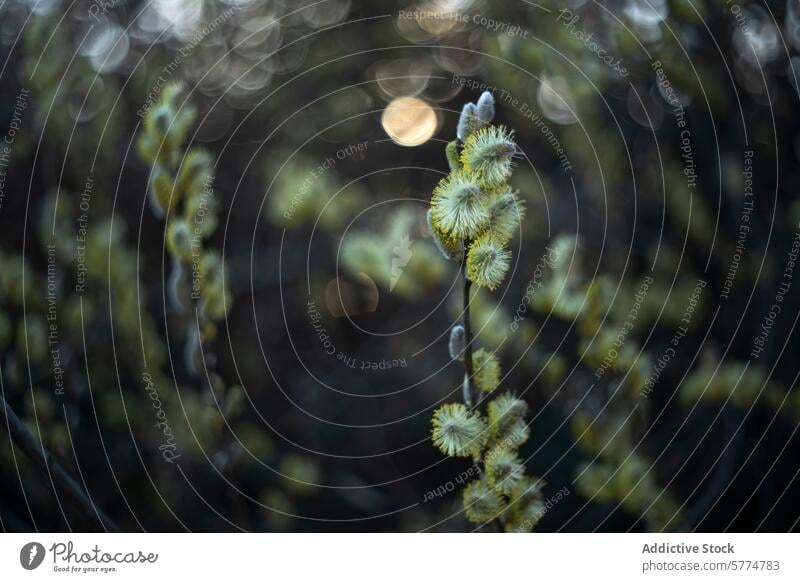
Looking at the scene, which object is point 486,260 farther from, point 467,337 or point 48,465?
point 48,465

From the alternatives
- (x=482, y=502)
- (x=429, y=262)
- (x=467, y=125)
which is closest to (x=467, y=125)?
(x=467, y=125)

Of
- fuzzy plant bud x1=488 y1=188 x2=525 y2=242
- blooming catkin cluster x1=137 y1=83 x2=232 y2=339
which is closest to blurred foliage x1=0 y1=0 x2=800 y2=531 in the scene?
blooming catkin cluster x1=137 y1=83 x2=232 y2=339

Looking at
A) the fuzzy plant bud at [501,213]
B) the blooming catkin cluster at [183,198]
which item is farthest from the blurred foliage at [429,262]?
the fuzzy plant bud at [501,213]

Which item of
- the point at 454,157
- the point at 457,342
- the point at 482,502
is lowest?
the point at 482,502

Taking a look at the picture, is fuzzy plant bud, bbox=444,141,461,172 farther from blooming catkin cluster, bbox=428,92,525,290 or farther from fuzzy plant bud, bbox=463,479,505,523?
fuzzy plant bud, bbox=463,479,505,523

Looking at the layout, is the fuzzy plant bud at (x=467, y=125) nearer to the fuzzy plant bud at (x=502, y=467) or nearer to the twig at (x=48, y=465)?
the fuzzy plant bud at (x=502, y=467)
